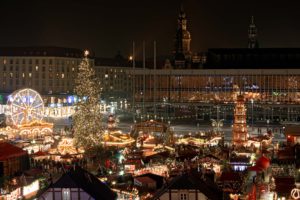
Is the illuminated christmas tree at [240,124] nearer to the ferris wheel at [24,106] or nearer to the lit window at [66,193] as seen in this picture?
the ferris wheel at [24,106]

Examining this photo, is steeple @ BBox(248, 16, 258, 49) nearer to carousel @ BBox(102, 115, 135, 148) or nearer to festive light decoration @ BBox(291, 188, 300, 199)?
carousel @ BBox(102, 115, 135, 148)

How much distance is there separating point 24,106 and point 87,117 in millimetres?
6460

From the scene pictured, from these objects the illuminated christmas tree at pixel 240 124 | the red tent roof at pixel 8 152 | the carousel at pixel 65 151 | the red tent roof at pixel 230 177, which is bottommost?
the red tent roof at pixel 230 177

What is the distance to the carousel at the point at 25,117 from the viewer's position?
3344cm

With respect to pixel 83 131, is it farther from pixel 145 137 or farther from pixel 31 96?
pixel 31 96

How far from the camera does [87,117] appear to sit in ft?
95.9

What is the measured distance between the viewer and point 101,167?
2302cm

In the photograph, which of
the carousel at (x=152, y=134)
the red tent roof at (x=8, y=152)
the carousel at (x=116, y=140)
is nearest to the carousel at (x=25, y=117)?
the carousel at (x=116, y=140)

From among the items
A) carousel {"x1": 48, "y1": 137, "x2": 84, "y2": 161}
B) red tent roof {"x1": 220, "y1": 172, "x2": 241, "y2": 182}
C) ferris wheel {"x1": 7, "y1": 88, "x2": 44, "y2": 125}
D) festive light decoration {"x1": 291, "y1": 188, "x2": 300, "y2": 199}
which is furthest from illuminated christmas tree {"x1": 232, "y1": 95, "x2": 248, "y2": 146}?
ferris wheel {"x1": 7, "y1": 88, "x2": 44, "y2": 125}

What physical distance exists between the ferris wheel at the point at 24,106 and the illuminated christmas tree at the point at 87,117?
5291mm

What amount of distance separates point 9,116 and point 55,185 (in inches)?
804

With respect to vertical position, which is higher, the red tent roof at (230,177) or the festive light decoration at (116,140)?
the festive light decoration at (116,140)

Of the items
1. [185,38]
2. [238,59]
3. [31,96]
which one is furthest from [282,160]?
[185,38]

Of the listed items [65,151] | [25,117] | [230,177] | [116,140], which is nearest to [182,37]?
[25,117]
